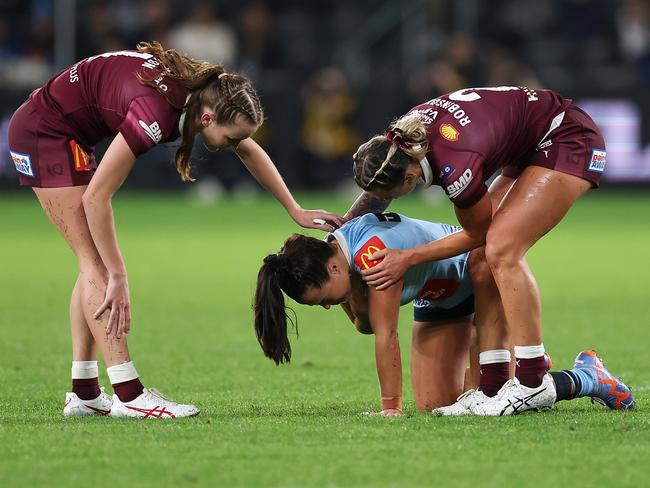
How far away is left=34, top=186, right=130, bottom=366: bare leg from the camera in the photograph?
6262 millimetres

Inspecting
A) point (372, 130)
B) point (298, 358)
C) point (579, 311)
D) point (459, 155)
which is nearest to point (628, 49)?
point (372, 130)

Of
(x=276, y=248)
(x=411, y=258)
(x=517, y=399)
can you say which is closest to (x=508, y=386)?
(x=517, y=399)

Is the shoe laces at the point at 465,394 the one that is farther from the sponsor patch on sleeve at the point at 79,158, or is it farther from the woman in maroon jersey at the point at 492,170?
the sponsor patch on sleeve at the point at 79,158

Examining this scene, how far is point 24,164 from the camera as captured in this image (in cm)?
648

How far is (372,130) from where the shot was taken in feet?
72.5

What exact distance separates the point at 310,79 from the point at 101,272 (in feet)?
54.3

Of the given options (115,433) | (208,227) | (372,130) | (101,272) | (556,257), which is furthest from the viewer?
(372,130)

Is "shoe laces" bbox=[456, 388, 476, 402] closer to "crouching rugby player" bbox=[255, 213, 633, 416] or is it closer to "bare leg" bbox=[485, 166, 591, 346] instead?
"crouching rugby player" bbox=[255, 213, 633, 416]

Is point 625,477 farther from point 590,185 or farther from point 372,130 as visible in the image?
point 372,130

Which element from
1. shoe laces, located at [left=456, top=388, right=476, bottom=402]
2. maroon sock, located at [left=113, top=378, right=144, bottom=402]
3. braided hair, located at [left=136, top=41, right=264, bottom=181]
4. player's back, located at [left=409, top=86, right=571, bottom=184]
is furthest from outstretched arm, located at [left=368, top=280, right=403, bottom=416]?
maroon sock, located at [left=113, top=378, right=144, bottom=402]

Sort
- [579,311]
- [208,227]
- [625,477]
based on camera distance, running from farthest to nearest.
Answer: [208,227]
[579,311]
[625,477]

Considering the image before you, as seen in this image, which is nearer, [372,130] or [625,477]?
[625,477]

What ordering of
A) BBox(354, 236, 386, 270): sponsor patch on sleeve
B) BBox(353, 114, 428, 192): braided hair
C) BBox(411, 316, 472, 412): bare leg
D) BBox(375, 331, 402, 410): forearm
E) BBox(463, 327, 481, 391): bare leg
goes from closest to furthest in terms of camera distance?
BBox(353, 114, 428, 192): braided hair, BBox(375, 331, 402, 410): forearm, BBox(354, 236, 386, 270): sponsor patch on sleeve, BBox(411, 316, 472, 412): bare leg, BBox(463, 327, 481, 391): bare leg

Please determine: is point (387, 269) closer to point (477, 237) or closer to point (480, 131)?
point (477, 237)
